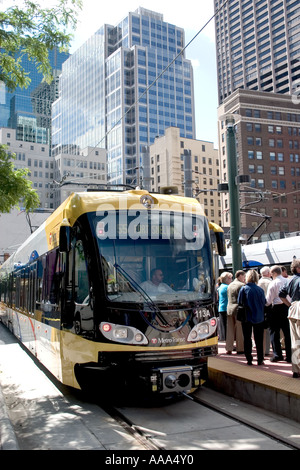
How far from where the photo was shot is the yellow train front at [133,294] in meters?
5.95

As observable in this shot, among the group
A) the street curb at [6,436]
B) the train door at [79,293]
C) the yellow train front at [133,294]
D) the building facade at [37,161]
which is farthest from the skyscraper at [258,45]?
the street curb at [6,436]

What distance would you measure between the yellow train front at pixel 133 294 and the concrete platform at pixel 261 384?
0.75 meters

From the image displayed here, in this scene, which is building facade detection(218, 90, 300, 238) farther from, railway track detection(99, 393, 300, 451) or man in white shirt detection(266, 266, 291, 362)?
railway track detection(99, 393, 300, 451)

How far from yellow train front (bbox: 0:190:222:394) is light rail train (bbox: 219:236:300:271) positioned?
928 centimetres

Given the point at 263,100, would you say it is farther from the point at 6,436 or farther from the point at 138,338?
the point at 6,436

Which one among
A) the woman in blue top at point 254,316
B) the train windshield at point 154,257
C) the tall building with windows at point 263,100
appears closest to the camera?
the train windshield at point 154,257

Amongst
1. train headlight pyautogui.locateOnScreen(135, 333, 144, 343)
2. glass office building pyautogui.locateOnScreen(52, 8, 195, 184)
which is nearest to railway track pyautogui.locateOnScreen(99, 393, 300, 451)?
train headlight pyautogui.locateOnScreen(135, 333, 144, 343)

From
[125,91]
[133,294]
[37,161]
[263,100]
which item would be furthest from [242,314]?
[125,91]

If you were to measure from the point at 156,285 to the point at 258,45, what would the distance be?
474 ft

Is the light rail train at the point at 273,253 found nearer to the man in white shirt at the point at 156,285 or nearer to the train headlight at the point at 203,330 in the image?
the train headlight at the point at 203,330

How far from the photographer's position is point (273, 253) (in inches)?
674

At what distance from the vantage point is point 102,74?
133 meters

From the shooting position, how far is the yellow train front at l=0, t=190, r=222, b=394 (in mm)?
5953
